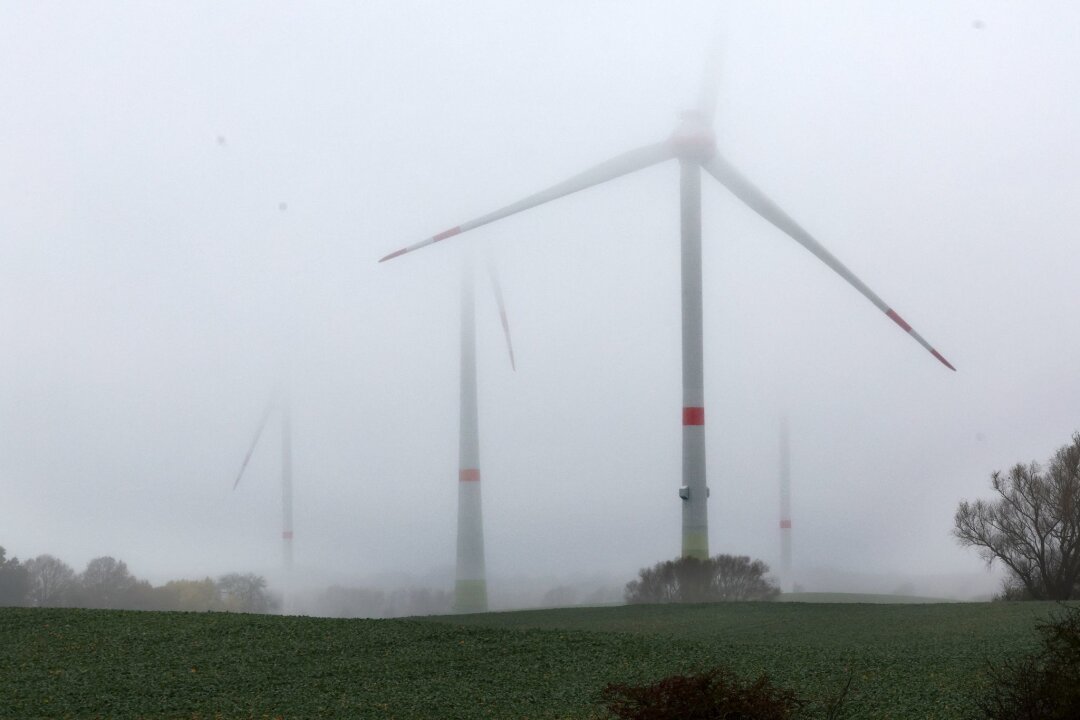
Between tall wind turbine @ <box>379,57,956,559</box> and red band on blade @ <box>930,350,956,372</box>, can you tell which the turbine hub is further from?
red band on blade @ <box>930,350,956,372</box>

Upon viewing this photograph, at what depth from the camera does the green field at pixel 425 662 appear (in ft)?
71.9

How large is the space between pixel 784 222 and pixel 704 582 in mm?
17044

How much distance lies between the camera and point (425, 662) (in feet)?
86.6

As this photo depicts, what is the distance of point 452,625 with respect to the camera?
3212 centimetres

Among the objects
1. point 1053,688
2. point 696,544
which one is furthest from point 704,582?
point 1053,688

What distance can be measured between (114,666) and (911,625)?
921 inches

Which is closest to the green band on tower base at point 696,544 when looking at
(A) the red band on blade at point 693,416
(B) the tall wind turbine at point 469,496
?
(A) the red band on blade at point 693,416

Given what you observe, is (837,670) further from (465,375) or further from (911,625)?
(465,375)

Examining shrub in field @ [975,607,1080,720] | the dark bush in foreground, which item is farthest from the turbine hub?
the dark bush in foreground

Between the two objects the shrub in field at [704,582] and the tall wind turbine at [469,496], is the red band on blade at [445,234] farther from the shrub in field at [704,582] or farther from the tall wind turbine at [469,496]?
the shrub in field at [704,582]

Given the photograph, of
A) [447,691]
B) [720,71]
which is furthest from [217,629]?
[720,71]

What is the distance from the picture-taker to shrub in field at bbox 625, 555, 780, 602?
4972cm

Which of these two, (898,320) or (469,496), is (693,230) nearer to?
(898,320)

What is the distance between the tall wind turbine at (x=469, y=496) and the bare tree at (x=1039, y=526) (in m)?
23.4
